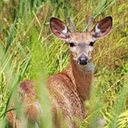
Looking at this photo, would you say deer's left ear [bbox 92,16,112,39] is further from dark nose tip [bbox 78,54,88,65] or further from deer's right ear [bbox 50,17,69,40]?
dark nose tip [bbox 78,54,88,65]

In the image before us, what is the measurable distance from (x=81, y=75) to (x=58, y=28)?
2.01ft

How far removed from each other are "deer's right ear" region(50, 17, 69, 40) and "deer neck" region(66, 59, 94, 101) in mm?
356

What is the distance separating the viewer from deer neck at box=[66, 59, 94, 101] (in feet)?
16.8

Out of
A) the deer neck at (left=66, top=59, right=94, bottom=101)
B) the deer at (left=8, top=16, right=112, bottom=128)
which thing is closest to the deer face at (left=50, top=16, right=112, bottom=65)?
the deer at (left=8, top=16, right=112, bottom=128)

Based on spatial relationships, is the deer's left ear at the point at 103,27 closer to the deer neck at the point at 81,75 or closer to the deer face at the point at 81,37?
the deer face at the point at 81,37

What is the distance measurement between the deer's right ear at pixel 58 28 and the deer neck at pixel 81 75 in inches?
14.0

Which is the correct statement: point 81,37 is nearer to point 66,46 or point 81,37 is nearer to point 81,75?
point 81,75

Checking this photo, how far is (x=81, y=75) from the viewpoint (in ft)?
17.1

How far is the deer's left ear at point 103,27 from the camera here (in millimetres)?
5488

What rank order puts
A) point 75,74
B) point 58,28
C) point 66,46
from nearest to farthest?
1. point 75,74
2. point 58,28
3. point 66,46

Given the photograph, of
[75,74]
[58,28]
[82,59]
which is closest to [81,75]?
[75,74]

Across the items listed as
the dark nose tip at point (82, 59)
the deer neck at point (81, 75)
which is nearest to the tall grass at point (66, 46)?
the deer neck at point (81, 75)

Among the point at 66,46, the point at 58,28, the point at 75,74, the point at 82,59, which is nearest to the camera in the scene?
the point at 82,59

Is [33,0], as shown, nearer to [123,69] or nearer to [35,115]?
[123,69]
